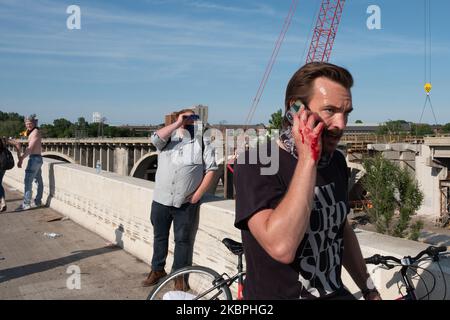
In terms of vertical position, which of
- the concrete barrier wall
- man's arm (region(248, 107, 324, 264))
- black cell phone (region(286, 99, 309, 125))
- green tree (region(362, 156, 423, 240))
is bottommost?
green tree (region(362, 156, 423, 240))

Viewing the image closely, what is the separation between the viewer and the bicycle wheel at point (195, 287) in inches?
120

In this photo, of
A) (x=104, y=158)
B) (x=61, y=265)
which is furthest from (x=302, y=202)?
(x=104, y=158)

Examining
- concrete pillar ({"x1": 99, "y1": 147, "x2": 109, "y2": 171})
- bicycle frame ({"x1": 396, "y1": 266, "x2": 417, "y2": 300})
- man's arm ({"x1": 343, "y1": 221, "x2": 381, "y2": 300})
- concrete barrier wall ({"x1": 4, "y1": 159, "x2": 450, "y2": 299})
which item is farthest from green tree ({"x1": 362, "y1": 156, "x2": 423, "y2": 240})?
concrete pillar ({"x1": 99, "y1": 147, "x2": 109, "y2": 171})

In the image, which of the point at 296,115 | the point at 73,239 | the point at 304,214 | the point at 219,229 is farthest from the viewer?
the point at 73,239

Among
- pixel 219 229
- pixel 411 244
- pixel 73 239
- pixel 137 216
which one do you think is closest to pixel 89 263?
pixel 137 216

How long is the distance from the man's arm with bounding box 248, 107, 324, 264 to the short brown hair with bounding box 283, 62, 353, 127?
0.63 ft

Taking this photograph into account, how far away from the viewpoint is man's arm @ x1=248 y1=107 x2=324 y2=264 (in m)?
1.87

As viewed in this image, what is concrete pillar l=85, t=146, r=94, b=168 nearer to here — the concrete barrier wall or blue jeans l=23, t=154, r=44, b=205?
the concrete barrier wall

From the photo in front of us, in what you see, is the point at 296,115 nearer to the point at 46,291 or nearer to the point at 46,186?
the point at 46,291

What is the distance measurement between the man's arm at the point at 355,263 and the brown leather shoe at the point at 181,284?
1.14m

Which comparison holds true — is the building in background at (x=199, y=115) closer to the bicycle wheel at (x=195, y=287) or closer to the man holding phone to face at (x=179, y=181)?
the man holding phone to face at (x=179, y=181)

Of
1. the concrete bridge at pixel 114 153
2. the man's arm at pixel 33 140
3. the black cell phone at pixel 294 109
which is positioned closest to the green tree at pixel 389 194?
the man's arm at pixel 33 140

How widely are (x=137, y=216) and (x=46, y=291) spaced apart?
6.15 feet
